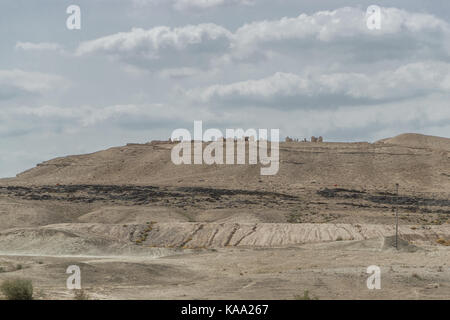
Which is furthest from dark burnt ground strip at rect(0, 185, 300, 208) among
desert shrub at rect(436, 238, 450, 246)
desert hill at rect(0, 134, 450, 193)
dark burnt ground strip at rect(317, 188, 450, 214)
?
desert shrub at rect(436, 238, 450, 246)

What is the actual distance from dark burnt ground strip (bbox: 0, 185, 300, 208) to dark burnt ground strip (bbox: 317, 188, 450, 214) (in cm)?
567

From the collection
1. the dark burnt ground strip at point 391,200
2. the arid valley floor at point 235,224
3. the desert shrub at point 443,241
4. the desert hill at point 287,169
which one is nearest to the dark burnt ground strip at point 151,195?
the arid valley floor at point 235,224

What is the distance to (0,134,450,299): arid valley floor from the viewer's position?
2988 centimetres

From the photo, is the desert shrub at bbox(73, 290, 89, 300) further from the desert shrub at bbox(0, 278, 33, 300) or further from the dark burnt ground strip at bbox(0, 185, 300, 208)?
the dark burnt ground strip at bbox(0, 185, 300, 208)

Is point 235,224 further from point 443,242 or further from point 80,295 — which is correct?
point 80,295

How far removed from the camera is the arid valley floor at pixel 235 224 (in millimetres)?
29875

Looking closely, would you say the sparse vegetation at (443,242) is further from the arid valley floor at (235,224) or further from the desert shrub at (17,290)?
the desert shrub at (17,290)

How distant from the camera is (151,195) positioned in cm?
7544

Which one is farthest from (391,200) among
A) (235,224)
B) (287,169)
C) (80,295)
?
(80,295)

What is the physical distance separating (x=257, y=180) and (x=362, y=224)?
91.9ft

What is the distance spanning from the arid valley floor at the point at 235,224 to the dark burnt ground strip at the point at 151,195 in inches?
5.1

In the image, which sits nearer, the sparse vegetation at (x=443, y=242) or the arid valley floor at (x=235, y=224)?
the arid valley floor at (x=235, y=224)
